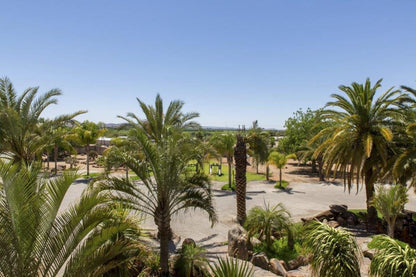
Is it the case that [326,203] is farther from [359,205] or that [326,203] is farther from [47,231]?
[47,231]

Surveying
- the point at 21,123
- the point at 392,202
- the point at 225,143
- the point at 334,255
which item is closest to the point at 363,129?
the point at 392,202

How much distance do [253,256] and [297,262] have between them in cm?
161

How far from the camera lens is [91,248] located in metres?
5.08

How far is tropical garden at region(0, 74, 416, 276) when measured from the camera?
4.82 metres

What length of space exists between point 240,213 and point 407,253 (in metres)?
9.65

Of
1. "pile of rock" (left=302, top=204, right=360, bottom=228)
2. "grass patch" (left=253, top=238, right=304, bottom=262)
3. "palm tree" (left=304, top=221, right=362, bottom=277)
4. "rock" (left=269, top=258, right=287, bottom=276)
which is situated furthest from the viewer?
"pile of rock" (left=302, top=204, right=360, bottom=228)

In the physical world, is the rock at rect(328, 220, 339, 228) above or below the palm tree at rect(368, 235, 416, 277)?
below

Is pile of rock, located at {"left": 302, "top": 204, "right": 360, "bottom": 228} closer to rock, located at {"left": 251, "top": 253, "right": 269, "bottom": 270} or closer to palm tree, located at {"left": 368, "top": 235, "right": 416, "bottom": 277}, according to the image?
rock, located at {"left": 251, "top": 253, "right": 269, "bottom": 270}

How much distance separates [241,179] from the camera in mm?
15305

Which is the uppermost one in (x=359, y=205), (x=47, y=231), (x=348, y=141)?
(x=348, y=141)

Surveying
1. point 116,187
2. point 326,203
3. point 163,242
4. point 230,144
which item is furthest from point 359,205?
point 116,187

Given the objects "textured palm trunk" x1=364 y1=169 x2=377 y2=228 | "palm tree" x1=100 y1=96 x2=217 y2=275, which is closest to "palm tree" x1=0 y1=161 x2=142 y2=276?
"palm tree" x1=100 y1=96 x2=217 y2=275

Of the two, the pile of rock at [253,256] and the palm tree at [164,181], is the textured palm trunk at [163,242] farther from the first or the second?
the pile of rock at [253,256]

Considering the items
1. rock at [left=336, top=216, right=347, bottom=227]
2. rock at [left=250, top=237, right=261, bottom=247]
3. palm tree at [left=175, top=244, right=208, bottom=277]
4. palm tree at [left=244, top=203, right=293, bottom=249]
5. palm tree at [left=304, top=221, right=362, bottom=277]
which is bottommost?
rock at [left=250, top=237, right=261, bottom=247]
